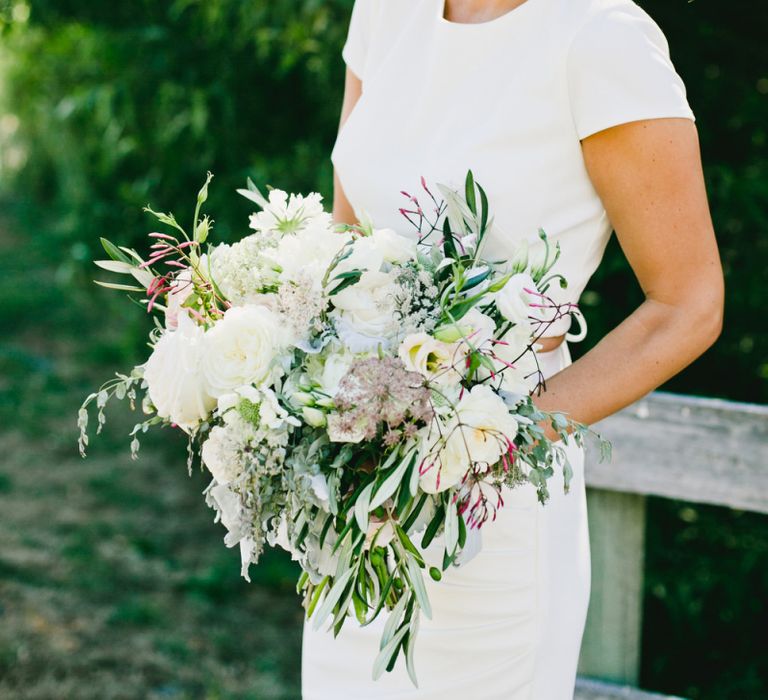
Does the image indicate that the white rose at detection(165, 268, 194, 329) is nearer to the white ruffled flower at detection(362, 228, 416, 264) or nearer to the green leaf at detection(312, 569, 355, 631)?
the white ruffled flower at detection(362, 228, 416, 264)

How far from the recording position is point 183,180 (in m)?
3.86

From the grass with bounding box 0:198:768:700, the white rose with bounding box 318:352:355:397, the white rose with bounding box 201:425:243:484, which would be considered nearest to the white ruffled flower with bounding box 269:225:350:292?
the white rose with bounding box 318:352:355:397

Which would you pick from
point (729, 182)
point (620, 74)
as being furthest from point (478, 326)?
point (729, 182)

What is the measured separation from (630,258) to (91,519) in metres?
3.71

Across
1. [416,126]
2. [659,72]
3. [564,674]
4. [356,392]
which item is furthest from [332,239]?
[564,674]

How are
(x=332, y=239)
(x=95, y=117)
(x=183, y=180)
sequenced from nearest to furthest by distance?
(x=332, y=239), (x=183, y=180), (x=95, y=117)

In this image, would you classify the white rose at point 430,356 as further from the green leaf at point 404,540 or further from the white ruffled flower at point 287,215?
the white ruffled flower at point 287,215

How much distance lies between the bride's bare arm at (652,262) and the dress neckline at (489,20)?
0.27 meters

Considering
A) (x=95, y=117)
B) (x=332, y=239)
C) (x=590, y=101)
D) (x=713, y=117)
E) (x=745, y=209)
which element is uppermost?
(x=95, y=117)

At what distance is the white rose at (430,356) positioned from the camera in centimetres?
129

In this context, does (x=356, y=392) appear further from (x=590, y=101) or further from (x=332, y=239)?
(x=590, y=101)

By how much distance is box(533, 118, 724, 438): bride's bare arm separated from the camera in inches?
60.6

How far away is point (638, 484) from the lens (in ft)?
7.57

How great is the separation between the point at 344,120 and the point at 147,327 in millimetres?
2555
